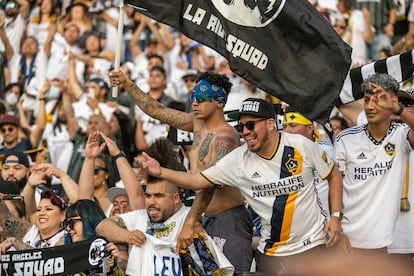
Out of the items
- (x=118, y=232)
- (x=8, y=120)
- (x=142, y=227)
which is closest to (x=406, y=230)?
(x=142, y=227)

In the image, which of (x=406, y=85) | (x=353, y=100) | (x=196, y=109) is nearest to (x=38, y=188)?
(x=196, y=109)

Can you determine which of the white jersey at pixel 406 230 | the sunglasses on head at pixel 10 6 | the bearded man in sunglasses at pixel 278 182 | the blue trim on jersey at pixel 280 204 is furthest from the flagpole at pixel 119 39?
the sunglasses on head at pixel 10 6

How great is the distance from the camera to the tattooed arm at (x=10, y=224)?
388 inches

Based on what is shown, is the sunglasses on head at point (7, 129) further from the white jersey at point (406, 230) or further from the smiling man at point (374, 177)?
the white jersey at point (406, 230)

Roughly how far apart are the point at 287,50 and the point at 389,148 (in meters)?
1.20

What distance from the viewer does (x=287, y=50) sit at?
8.38 metres

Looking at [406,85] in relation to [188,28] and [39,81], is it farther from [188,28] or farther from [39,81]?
[39,81]

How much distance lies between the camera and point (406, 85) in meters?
12.4

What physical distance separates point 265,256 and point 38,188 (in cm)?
395

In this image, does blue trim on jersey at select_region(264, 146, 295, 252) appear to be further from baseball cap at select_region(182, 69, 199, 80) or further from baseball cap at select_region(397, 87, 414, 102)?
baseball cap at select_region(182, 69, 199, 80)

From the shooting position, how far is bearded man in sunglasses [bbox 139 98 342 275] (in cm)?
820

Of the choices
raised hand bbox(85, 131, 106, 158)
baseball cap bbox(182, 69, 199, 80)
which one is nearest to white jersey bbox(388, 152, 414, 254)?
raised hand bbox(85, 131, 106, 158)

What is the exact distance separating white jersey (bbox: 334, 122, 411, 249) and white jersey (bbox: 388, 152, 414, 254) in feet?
0.68

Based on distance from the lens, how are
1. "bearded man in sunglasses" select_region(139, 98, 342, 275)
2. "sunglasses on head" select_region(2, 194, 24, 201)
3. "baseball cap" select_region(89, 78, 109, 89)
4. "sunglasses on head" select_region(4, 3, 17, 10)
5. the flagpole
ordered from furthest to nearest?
"sunglasses on head" select_region(4, 3, 17, 10)
"baseball cap" select_region(89, 78, 109, 89)
"sunglasses on head" select_region(2, 194, 24, 201)
the flagpole
"bearded man in sunglasses" select_region(139, 98, 342, 275)
